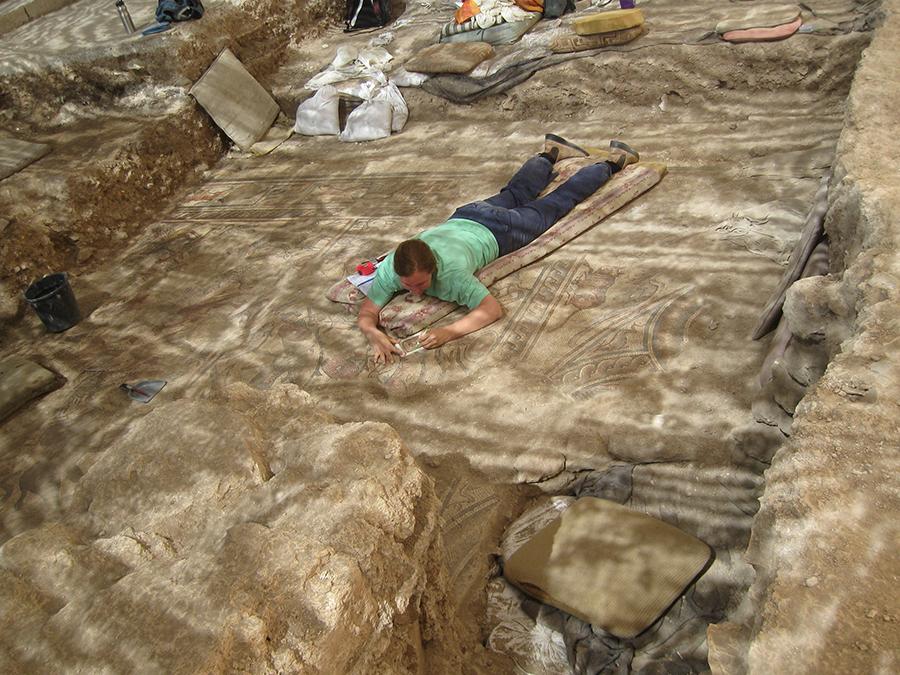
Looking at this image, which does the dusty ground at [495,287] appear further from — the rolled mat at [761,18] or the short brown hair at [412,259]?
the short brown hair at [412,259]

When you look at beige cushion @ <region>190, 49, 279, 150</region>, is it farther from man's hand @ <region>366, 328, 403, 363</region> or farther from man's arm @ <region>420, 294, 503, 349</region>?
man's arm @ <region>420, 294, 503, 349</region>

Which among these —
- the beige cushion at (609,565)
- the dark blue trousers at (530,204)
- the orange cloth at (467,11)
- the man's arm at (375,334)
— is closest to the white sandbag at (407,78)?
the orange cloth at (467,11)

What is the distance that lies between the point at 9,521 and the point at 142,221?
122 inches

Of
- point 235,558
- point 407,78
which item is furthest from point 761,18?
point 235,558

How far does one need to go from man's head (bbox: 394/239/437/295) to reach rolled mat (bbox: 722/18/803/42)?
3.00 meters

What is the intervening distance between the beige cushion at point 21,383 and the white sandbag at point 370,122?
314 cm

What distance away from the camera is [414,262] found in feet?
10.9

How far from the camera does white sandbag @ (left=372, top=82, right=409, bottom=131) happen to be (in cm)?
589

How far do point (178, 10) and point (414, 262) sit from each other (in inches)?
188

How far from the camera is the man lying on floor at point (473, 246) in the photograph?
3426mm

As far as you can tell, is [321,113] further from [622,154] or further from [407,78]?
Result: [622,154]

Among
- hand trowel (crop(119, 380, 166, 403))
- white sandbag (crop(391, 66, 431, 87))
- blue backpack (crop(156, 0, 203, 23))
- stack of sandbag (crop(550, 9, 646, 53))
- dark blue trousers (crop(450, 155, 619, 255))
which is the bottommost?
hand trowel (crop(119, 380, 166, 403))

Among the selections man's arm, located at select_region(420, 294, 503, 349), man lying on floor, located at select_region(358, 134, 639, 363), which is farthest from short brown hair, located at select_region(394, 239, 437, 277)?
man's arm, located at select_region(420, 294, 503, 349)

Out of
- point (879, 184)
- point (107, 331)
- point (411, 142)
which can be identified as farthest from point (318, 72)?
point (879, 184)
